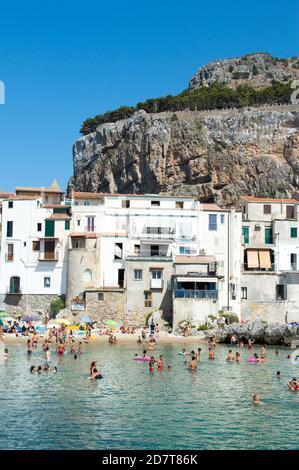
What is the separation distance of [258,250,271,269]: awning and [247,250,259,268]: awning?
15.7 inches

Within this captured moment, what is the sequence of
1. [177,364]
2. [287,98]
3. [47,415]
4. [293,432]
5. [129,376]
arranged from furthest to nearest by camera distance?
[287,98]
[177,364]
[129,376]
[47,415]
[293,432]

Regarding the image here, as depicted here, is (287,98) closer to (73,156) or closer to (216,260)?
(73,156)

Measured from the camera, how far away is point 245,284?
63.5 m

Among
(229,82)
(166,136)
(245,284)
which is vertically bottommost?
(245,284)

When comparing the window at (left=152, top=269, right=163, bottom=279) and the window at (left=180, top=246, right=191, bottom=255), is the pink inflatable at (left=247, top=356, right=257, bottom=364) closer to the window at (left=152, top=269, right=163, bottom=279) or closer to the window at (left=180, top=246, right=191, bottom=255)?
the window at (left=152, top=269, right=163, bottom=279)

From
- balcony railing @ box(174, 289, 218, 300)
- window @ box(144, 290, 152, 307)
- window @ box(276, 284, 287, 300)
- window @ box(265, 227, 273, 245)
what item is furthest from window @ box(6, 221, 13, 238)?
window @ box(276, 284, 287, 300)

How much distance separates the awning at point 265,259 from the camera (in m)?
64.4

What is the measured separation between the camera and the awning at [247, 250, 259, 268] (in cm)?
6444

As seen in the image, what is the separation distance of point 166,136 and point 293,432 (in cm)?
7744

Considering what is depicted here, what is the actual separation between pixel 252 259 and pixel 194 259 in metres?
6.88

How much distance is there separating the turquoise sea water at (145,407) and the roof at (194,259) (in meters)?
18.5

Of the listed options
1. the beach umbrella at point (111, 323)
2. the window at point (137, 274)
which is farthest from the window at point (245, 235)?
the beach umbrella at point (111, 323)
